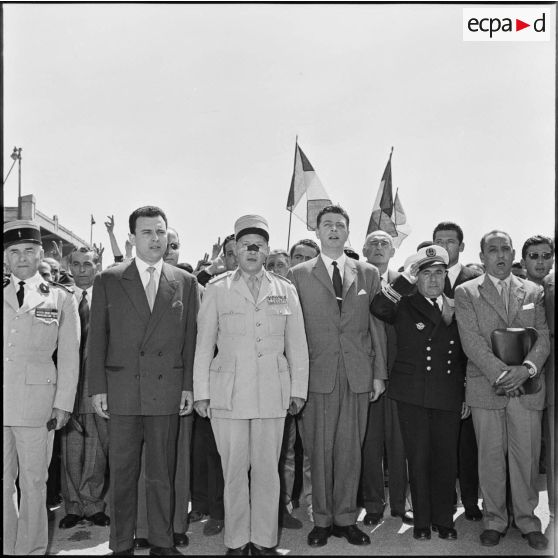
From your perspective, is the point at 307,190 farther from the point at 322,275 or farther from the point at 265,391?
the point at 265,391

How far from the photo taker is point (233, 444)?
14.0 ft

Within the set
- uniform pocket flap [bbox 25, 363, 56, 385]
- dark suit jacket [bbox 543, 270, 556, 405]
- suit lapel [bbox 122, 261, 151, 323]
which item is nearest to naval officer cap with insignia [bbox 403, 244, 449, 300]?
dark suit jacket [bbox 543, 270, 556, 405]

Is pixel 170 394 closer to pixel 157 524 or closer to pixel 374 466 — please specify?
pixel 157 524

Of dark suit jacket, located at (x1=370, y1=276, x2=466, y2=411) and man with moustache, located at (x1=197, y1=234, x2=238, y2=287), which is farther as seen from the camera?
man with moustache, located at (x1=197, y1=234, x2=238, y2=287)

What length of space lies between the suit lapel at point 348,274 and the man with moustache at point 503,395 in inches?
32.8

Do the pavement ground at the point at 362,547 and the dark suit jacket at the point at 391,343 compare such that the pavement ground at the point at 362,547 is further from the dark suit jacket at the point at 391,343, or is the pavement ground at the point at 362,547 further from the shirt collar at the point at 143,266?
the shirt collar at the point at 143,266

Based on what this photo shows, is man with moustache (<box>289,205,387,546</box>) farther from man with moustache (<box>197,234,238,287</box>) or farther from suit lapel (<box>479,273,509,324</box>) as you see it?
man with moustache (<box>197,234,238,287</box>)

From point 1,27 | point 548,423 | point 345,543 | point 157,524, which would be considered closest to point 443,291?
point 548,423

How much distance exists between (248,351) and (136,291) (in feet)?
2.95

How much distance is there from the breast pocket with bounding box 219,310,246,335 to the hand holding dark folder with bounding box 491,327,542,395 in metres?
1.91

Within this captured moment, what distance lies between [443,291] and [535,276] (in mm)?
1000

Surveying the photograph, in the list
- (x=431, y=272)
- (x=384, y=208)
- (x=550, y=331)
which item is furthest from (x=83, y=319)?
(x=384, y=208)

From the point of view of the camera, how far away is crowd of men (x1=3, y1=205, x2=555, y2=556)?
4.21m

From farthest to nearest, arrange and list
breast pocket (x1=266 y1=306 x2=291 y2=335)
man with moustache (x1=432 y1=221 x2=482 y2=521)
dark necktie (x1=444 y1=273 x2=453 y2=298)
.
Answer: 1. dark necktie (x1=444 y1=273 x2=453 y2=298)
2. man with moustache (x1=432 y1=221 x2=482 y2=521)
3. breast pocket (x1=266 y1=306 x2=291 y2=335)
